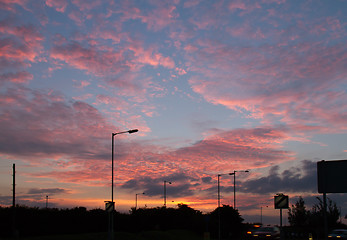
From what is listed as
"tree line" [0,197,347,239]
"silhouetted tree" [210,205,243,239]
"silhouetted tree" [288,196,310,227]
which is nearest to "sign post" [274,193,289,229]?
"tree line" [0,197,347,239]

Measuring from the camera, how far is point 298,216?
333 feet

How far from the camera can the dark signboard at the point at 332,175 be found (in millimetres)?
25422

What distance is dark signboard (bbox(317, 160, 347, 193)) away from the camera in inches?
1001

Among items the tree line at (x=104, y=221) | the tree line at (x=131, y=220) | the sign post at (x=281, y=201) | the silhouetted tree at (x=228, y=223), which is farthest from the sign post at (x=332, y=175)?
the silhouetted tree at (x=228, y=223)

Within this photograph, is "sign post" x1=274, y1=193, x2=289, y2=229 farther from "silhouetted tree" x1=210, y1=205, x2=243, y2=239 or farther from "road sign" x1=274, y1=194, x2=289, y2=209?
"silhouetted tree" x1=210, y1=205, x2=243, y2=239

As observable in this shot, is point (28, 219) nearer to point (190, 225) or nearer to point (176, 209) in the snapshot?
point (190, 225)

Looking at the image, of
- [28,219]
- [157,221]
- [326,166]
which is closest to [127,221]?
[157,221]

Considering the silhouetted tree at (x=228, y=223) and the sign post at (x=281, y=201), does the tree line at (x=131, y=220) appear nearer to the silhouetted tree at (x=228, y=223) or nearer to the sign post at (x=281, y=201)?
the silhouetted tree at (x=228, y=223)

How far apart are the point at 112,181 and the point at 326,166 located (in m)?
A: 21.7

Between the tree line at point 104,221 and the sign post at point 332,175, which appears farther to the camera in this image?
the tree line at point 104,221

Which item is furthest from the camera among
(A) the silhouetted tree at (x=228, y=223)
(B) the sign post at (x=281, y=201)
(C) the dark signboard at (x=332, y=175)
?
(A) the silhouetted tree at (x=228, y=223)

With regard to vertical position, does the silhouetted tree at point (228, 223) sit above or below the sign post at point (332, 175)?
below

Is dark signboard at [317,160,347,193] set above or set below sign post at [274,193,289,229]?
above

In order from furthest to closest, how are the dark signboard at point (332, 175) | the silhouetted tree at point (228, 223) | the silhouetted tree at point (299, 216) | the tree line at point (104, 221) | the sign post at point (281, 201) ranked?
the silhouetted tree at point (299, 216)
the silhouetted tree at point (228, 223)
the tree line at point (104, 221)
the dark signboard at point (332, 175)
the sign post at point (281, 201)
